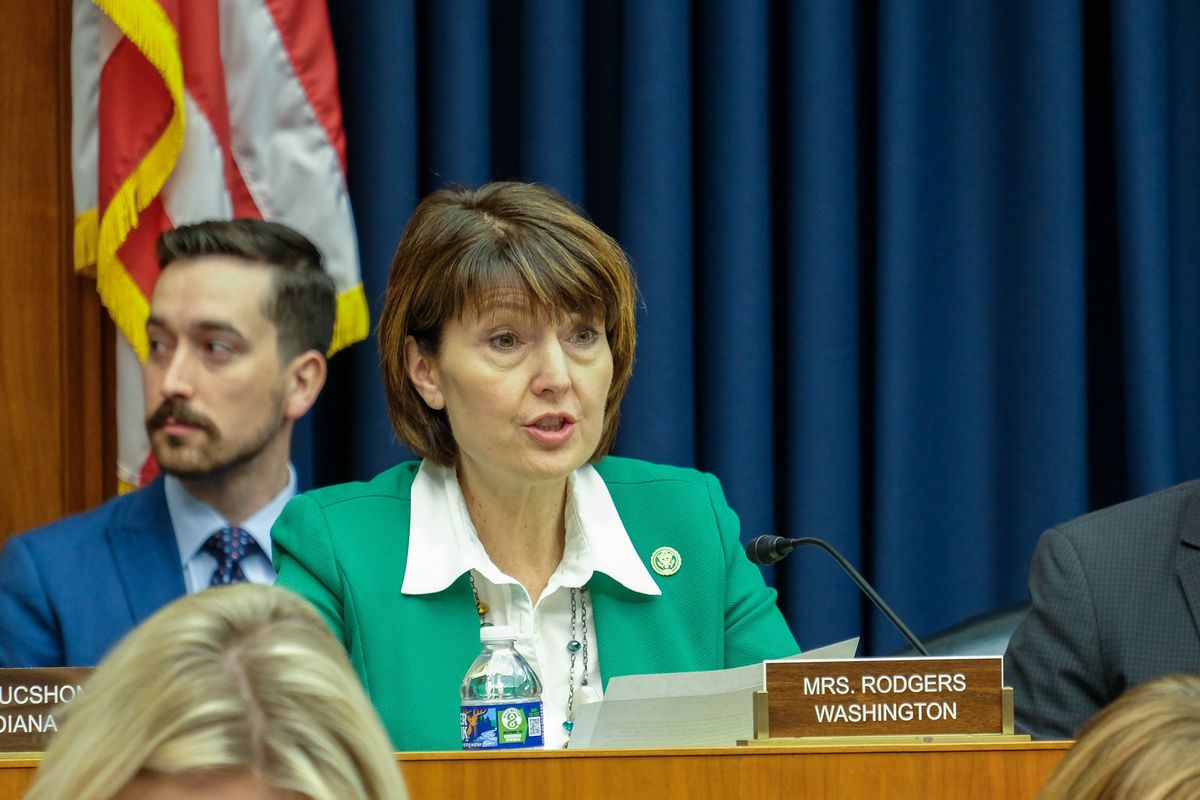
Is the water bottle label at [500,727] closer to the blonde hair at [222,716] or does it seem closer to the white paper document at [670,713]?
the white paper document at [670,713]

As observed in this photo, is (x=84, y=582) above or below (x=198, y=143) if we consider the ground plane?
below

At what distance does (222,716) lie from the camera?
95 centimetres

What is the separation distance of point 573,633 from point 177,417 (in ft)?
2.98

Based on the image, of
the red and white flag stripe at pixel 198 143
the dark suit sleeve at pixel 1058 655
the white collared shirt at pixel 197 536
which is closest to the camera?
the dark suit sleeve at pixel 1058 655

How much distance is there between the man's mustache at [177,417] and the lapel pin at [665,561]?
888mm

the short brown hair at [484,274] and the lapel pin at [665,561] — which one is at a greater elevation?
the short brown hair at [484,274]

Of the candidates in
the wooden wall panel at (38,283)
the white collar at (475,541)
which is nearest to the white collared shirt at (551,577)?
the white collar at (475,541)

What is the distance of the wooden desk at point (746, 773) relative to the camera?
1.67m

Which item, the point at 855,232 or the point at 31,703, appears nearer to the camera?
the point at 31,703

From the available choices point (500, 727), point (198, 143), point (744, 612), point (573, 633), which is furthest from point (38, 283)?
point (500, 727)

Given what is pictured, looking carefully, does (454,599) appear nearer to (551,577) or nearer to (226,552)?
(551,577)

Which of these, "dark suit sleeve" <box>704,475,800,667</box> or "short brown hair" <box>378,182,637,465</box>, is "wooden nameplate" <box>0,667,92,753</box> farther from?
"dark suit sleeve" <box>704,475,800,667</box>

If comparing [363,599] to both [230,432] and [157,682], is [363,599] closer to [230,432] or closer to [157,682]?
[230,432]

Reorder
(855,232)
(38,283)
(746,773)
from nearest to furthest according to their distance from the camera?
(746,773)
(38,283)
(855,232)
